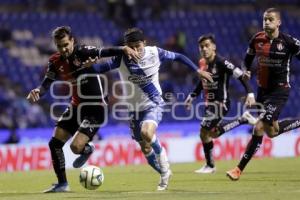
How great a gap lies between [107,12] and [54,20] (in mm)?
2103

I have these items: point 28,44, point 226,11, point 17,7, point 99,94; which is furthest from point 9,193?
point 226,11

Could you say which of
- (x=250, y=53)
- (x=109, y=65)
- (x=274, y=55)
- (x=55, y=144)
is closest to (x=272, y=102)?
(x=274, y=55)

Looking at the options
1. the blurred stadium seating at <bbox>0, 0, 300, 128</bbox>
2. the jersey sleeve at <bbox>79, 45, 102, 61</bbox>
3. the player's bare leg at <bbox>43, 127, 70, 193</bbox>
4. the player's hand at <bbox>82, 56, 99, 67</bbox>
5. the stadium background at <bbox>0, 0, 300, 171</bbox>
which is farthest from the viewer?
the blurred stadium seating at <bbox>0, 0, 300, 128</bbox>

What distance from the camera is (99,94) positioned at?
11.9 metres

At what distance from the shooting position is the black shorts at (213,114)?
50.2ft

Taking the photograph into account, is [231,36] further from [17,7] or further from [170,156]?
[170,156]

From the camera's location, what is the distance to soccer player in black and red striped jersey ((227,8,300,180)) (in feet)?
41.6

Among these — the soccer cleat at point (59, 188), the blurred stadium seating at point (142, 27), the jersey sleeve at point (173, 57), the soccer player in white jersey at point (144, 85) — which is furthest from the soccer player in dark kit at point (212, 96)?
the blurred stadium seating at point (142, 27)

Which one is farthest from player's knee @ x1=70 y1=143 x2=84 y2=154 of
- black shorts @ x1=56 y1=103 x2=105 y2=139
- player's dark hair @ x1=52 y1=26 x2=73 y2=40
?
player's dark hair @ x1=52 y1=26 x2=73 y2=40

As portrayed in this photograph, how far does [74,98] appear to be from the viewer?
11.9m

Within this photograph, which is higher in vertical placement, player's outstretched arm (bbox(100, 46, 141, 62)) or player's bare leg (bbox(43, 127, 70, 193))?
player's outstretched arm (bbox(100, 46, 141, 62))

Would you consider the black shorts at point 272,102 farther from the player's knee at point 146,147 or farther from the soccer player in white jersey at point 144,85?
the player's knee at point 146,147

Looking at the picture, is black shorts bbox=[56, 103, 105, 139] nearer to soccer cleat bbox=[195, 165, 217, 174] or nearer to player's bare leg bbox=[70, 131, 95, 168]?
player's bare leg bbox=[70, 131, 95, 168]

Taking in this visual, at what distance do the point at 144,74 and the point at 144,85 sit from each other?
0.18 metres
